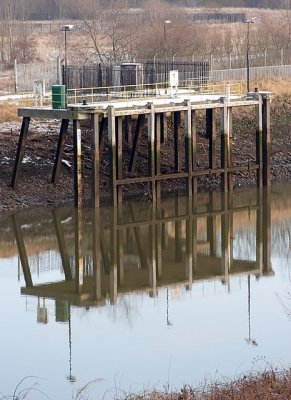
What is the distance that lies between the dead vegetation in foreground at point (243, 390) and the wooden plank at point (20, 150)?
1874 centimetres

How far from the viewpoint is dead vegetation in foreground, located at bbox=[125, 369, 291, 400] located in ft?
65.9

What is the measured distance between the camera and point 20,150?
131ft

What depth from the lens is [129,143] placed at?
43.9 meters

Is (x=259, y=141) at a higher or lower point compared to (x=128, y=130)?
lower

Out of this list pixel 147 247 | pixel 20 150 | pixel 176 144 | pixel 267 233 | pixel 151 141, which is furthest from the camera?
pixel 176 144

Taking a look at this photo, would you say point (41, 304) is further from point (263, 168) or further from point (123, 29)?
point (123, 29)

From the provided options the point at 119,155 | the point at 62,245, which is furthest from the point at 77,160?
the point at 62,245

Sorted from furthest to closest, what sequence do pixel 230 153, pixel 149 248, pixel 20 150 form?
pixel 230 153 < pixel 20 150 < pixel 149 248

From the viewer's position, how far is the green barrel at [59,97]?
124 feet

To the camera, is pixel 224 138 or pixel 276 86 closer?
pixel 224 138

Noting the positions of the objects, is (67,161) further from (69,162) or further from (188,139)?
(188,139)

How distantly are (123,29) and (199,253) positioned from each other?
43.3m

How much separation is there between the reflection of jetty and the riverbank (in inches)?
57.7

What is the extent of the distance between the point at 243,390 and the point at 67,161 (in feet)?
72.4
